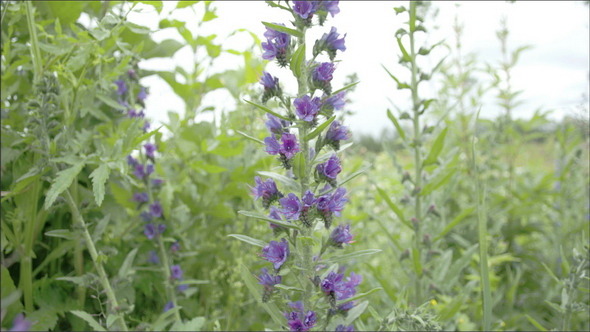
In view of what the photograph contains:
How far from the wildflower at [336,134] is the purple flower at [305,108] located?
13 cm

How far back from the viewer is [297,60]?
145 cm

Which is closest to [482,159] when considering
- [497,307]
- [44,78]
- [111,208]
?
[497,307]

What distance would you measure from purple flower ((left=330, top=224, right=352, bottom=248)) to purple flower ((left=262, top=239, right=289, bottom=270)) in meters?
0.16

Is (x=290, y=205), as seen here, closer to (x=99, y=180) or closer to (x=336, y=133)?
(x=336, y=133)

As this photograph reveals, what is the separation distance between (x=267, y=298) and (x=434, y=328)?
583mm

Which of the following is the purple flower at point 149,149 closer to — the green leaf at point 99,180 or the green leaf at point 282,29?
the green leaf at point 99,180

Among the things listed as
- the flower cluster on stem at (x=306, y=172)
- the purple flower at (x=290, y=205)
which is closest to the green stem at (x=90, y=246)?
the flower cluster on stem at (x=306, y=172)

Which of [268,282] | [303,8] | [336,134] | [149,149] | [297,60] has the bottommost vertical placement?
[268,282]

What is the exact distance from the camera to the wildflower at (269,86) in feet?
5.21

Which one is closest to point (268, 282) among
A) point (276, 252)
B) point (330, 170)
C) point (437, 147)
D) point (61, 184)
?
point (276, 252)

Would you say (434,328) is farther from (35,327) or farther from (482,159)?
(482,159)

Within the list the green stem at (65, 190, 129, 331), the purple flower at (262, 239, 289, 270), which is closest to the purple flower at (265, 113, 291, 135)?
the purple flower at (262, 239, 289, 270)

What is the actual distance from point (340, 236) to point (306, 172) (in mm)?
230

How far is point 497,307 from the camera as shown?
3238mm
